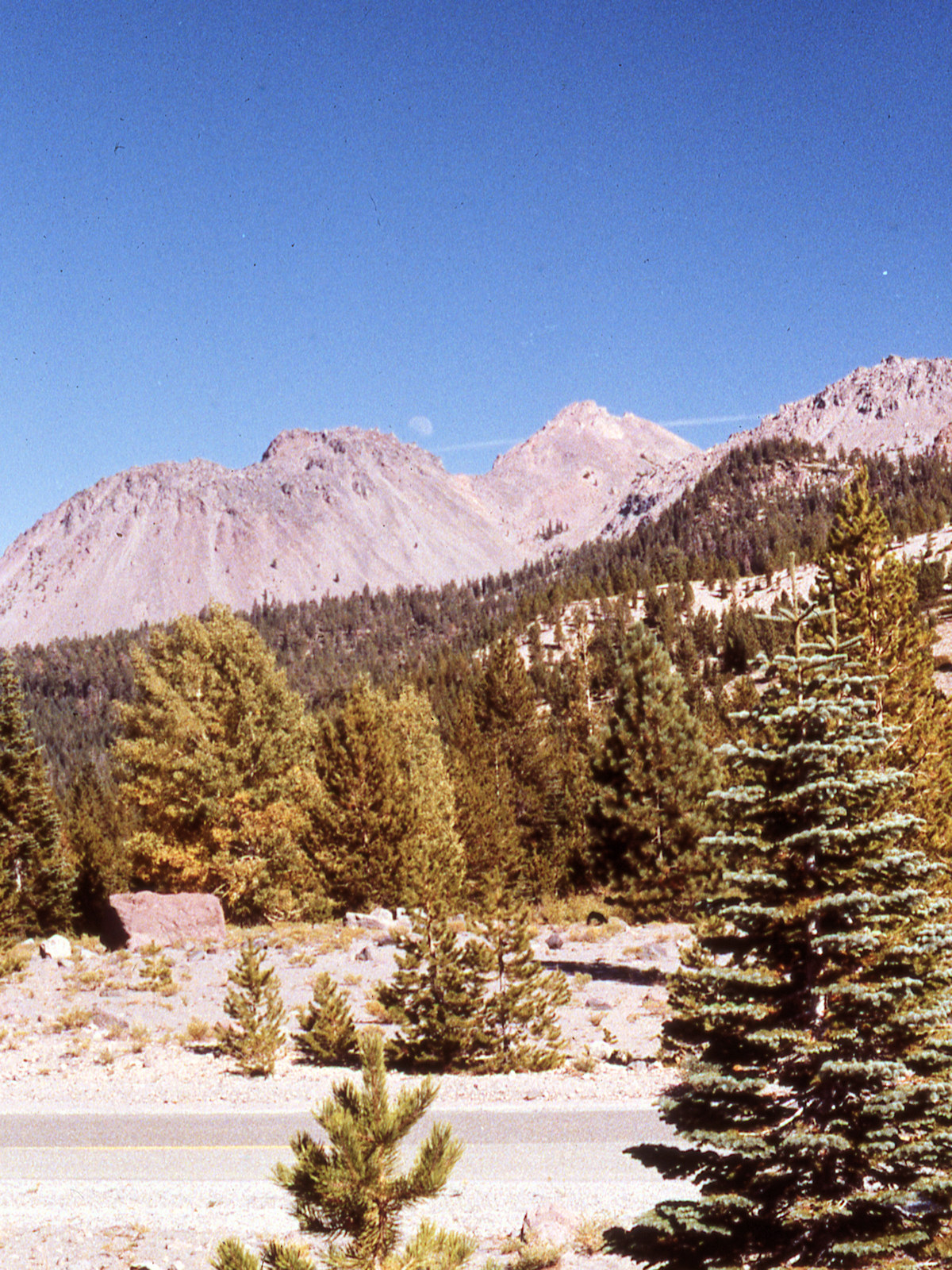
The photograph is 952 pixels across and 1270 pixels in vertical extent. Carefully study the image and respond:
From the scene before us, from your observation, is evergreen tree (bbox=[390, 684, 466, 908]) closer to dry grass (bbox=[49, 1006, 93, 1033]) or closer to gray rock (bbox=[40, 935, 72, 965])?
dry grass (bbox=[49, 1006, 93, 1033])

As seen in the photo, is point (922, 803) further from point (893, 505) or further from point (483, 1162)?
point (893, 505)

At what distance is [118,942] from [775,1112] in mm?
23657

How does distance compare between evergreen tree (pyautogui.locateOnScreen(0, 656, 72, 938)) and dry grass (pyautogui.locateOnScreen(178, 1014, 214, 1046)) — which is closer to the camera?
dry grass (pyautogui.locateOnScreen(178, 1014, 214, 1046))

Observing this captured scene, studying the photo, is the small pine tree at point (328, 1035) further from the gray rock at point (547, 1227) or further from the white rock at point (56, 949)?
the white rock at point (56, 949)

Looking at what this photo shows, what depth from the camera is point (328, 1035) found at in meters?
15.2

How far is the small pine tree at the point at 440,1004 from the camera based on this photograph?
1498 cm

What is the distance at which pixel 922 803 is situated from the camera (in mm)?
19609

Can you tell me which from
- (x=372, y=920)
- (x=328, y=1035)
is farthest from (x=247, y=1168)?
(x=372, y=920)

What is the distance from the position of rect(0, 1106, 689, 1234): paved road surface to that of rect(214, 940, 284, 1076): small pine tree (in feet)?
6.41

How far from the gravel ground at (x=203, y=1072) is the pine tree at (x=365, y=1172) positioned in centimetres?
512

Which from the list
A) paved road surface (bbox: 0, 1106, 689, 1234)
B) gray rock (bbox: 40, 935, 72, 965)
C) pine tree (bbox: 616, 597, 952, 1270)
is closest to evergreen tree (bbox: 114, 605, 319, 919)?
gray rock (bbox: 40, 935, 72, 965)

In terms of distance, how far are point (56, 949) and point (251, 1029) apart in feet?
35.8

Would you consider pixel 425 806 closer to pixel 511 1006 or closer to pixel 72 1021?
pixel 72 1021

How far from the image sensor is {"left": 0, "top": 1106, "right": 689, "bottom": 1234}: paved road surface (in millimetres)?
9641
